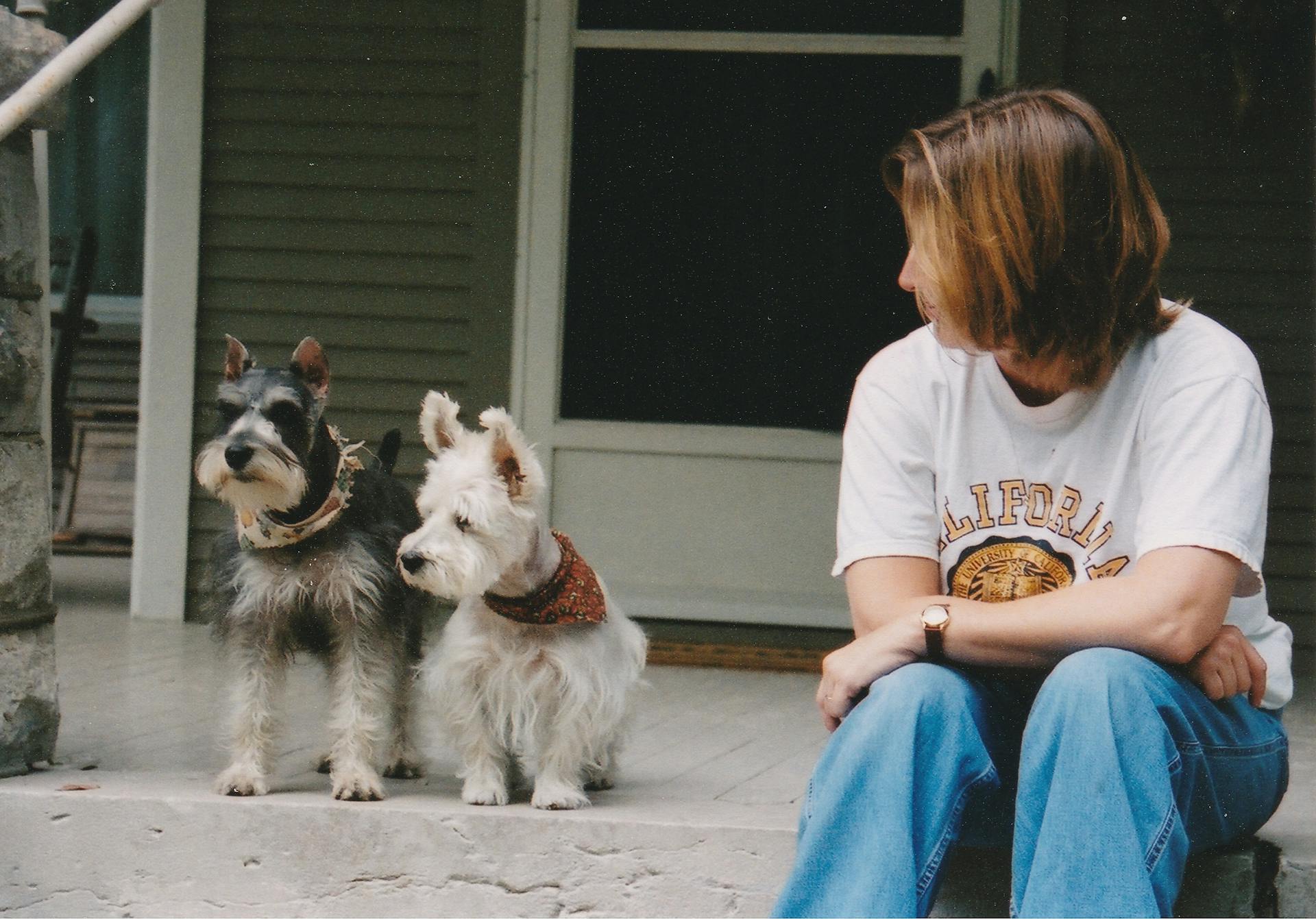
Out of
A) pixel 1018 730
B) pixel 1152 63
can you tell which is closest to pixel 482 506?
pixel 1018 730

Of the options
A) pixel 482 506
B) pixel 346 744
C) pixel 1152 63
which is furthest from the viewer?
pixel 1152 63

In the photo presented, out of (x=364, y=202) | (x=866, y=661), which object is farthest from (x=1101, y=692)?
(x=364, y=202)

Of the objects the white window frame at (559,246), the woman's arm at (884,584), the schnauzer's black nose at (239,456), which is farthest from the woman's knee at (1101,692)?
the white window frame at (559,246)

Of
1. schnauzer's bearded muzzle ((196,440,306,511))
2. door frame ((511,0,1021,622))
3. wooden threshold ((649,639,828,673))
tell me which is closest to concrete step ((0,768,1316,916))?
schnauzer's bearded muzzle ((196,440,306,511))

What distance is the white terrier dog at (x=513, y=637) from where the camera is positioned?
10.1ft

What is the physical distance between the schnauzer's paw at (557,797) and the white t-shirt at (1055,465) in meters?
0.90

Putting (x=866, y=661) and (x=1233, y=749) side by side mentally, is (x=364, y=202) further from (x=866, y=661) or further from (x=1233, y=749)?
(x=1233, y=749)

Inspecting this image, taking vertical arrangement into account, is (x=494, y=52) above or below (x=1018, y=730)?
above

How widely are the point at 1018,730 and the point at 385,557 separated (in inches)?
58.5

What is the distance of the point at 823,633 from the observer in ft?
19.5

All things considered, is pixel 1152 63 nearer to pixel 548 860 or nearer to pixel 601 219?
pixel 601 219

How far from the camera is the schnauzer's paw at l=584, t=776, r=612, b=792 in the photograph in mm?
3395

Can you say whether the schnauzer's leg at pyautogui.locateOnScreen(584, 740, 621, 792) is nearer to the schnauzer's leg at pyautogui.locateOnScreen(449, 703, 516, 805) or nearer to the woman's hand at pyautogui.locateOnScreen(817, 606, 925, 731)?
the schnauzer's leg at pyautogui.locateOnScreen(449, 703, 516, 805)

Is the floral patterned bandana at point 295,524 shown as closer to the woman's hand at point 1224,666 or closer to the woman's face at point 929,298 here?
the woman's face at point 929,298
